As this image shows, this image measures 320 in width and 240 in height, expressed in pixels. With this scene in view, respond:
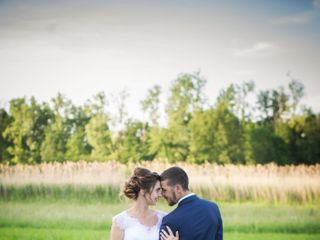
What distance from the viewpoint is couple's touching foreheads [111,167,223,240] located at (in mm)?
2398

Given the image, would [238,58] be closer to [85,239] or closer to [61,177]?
[61,177]

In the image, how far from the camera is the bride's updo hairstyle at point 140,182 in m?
2.84

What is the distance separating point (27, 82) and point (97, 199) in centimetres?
374

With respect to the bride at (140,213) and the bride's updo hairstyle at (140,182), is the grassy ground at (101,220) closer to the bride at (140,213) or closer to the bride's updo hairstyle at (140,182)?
the bride at (140,213)

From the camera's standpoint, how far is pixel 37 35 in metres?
11.0

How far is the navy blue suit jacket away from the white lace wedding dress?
58 cm

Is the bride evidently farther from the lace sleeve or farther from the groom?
the groom

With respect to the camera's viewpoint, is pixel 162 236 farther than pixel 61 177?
No

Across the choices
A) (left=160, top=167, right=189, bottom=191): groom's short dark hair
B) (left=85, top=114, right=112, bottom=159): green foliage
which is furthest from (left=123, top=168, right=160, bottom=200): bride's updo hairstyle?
(left=85, top=114, right=112, bottom=159): green foliage

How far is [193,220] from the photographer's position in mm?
2395

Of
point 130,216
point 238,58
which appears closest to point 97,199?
point 238,58

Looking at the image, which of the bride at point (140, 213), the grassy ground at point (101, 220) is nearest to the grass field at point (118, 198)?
the grassy ground at point (101, 220)

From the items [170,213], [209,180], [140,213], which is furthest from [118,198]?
[170,213]

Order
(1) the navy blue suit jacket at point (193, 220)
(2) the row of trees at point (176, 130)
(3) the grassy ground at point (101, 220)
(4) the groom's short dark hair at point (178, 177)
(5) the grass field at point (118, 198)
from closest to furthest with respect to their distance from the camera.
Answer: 1. (1) the navy blue suit jacket at point (193, 220)
2. (4) the groom's short dark hair at point (178, 177)
3. (3) the grassy ground at point (101, 220)
4. (5) the grass field at point (118, 198)
5. (2) the row of trees at point (176, 130)
